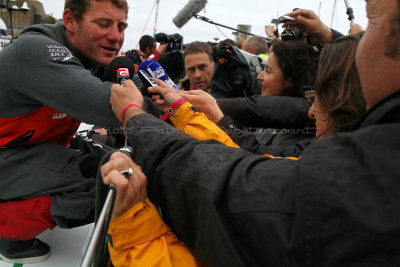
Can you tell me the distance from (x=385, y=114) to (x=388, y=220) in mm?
216

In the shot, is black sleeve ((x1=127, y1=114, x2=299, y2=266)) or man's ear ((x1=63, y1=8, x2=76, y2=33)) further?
man's ear ((x1=63, y1=8, x2=76, y2=33))

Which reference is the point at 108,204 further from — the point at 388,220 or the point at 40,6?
the point at 40,6

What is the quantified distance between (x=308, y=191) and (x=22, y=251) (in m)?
1.60

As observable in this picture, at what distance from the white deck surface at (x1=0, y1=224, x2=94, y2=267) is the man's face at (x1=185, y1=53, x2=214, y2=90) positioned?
2.15 meters

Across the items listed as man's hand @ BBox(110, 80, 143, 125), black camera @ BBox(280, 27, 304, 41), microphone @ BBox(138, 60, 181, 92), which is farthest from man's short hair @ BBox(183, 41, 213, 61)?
man's hand @ BBox(110, 80, 143, 125)

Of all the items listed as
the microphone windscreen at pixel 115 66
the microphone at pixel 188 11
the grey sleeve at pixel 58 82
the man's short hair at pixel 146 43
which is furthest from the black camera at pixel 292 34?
the man's short hair at pixel 146 43

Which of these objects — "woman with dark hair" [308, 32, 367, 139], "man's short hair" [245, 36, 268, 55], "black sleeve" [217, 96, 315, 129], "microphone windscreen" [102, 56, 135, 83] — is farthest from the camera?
"man's short hair" [245, 36, 268, 55]

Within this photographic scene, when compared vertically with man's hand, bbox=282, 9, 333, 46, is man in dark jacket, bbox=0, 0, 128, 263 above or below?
below

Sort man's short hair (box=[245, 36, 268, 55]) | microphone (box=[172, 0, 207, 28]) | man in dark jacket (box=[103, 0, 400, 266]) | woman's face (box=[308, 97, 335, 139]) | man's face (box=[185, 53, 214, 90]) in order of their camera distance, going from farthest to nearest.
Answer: microphone (box=[172, 0, 207, 28]) → man's short hair (box=[245, 36, 268, 55]) → man's face (box=[185, 53, 214, 90]) → woman's face (box=[308, 97, 335, 139]) → man in dark jacket (box=[103, 0, 400, 266])

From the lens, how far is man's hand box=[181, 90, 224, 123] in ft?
5.13

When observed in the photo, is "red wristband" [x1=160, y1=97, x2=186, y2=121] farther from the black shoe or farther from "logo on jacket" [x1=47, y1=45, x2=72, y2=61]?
the black shoe

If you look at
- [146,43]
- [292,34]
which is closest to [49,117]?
[292,34]

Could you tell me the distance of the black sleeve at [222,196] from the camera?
0.62 m

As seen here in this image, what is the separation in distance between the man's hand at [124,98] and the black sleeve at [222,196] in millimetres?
239
